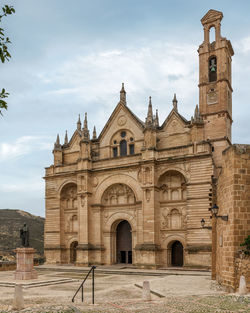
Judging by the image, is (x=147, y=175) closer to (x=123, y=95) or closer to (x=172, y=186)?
(x=172, y=186)

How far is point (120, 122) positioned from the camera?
39562mm

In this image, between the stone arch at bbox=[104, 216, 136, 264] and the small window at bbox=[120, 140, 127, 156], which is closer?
the stone arch at bbox=[104, 216, 136, 264]

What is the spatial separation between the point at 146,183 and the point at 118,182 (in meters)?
3.54

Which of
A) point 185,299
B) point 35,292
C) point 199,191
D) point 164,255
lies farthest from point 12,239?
point 185,299

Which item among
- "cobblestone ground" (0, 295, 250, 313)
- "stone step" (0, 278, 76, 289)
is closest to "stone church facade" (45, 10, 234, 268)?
"stone step" (0, 278, 76, 289)

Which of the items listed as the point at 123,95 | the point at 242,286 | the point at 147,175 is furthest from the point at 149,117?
the point at 242,286

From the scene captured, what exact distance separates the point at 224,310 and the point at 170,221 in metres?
22.0

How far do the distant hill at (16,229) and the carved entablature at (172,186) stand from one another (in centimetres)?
2162

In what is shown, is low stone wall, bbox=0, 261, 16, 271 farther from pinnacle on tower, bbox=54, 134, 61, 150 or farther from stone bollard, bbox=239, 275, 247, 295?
stone bollard, bbox=239, 275, 247, 295

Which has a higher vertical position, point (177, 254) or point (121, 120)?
point (121, 120)

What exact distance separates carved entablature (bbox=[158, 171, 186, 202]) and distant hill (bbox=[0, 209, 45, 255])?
21617 millimetres

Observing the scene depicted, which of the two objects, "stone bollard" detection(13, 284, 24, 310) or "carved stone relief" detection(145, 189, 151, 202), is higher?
"carved stone relief" detection(145, 189, 151, 202)

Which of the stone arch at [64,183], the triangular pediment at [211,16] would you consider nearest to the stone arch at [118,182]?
the stone arch at [64,183]

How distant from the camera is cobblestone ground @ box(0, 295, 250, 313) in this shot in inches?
514
